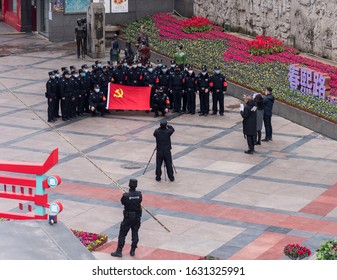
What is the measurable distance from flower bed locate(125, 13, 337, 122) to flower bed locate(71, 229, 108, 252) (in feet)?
38.9

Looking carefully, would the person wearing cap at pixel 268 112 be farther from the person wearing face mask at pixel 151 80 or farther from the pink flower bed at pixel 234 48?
the person wearing face mask at pixel 151 80

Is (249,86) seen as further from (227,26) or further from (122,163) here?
(227,26)

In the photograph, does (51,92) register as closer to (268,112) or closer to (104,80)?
(104,80)

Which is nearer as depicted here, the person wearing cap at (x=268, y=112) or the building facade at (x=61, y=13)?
the person wearing cap at (x=268, y=112)

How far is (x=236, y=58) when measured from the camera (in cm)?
3916

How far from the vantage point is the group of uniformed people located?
103ft

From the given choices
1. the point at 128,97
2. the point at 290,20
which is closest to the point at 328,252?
the point at 128,97

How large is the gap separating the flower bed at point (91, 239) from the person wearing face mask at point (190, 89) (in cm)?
1256

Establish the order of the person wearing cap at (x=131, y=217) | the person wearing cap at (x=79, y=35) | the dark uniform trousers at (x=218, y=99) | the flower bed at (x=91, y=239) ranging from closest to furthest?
the person wearing cap at (x=131, y=217) → the flower bed at (x=91, y=239) → the dark uniform trousers at (x=218, y=99) → the person wearing cap at (x=79, y=35)

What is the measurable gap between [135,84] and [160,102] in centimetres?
158

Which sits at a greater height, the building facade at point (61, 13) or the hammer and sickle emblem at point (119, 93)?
the building facade at point (61, 13)

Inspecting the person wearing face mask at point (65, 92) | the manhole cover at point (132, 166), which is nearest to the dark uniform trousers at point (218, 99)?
the person wearing face mask at point (65, 92)

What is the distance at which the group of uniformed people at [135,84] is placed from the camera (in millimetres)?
31422

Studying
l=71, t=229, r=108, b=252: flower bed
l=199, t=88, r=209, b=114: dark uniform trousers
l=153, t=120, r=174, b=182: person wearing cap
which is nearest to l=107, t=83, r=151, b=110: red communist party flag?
l=199, t=88, r=209, b=114: dark uniform trousers
